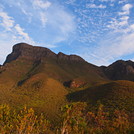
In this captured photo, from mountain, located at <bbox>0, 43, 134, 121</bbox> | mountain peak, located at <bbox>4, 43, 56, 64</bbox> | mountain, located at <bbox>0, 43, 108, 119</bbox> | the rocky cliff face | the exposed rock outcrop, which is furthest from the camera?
the rocky cliff face

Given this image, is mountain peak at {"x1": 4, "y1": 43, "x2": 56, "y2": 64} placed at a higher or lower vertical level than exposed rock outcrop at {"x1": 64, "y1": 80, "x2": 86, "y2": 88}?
higher

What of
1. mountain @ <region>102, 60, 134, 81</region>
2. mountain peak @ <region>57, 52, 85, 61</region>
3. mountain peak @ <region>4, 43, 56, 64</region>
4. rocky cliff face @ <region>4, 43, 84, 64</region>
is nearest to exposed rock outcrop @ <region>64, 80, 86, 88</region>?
mountain @ <region>102, 60, 134, 81</region>

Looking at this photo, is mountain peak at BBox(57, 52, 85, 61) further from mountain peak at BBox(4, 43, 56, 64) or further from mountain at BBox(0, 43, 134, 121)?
mountain peak at BBox(4, 43, 56, 64)

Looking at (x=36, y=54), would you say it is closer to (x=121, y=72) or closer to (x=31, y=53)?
(x=31, y=53)

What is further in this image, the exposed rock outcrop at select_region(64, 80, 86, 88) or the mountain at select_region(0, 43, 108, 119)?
the exposed rock outcrop at select_region(64, 80, 86, 88)

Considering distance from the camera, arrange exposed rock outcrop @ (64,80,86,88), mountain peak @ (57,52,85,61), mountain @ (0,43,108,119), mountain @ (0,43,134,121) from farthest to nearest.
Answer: mountain peak @ (57,52,85,61) → exposed rock outcrop @ (64,80,86,88) → mountain @ (0,43,108,119) → mountain @ (0,43,134,121)

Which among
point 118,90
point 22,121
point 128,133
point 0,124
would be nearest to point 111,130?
point 128,133

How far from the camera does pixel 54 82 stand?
10612cm

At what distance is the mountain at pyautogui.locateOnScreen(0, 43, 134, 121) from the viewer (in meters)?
62.9

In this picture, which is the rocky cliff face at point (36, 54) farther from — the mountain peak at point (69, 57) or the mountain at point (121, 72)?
the mountain at point (121, 72)

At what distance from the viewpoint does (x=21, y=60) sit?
16350 centimetres

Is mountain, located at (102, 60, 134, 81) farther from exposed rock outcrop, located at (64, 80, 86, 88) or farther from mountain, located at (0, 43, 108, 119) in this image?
exposed rock outcrop, located at (64, 80, 86, 88)

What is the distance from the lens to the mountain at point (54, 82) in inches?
2477

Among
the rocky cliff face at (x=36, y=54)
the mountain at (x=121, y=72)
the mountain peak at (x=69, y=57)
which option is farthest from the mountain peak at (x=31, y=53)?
the mountain at (x=121, y=72)
